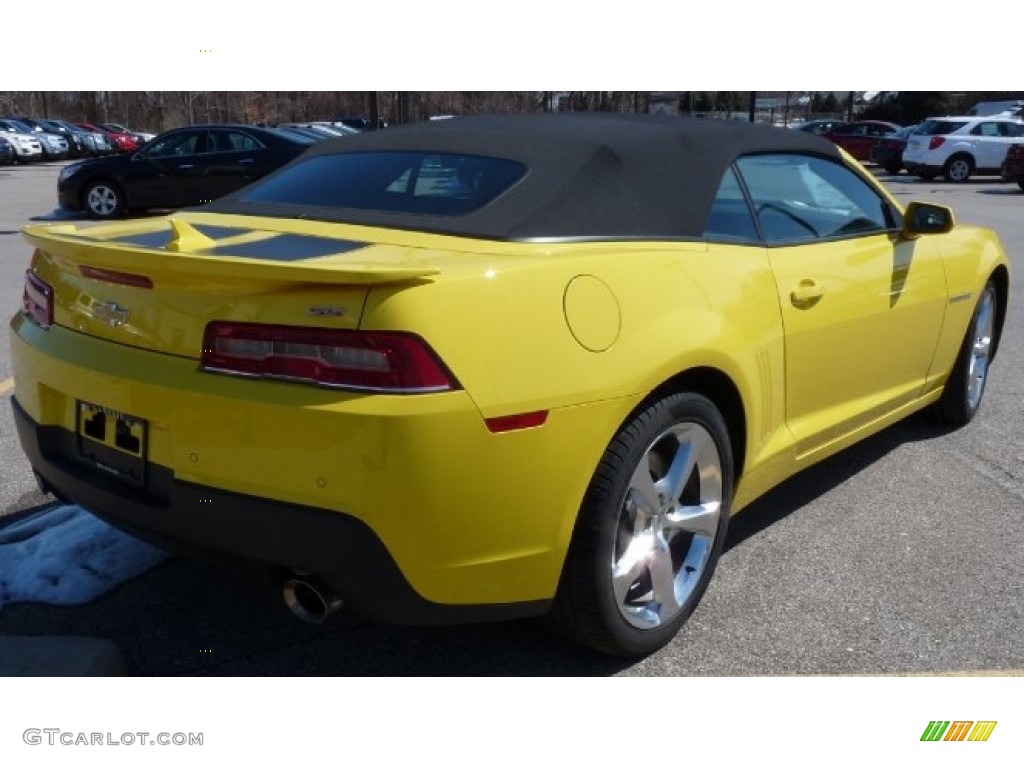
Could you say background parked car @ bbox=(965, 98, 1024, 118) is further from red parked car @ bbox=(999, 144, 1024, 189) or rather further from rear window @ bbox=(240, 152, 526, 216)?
rear window @ bbox=(240, 152, 526, 216)

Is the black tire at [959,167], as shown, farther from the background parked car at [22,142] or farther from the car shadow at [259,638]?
the background parked car at [22,142]

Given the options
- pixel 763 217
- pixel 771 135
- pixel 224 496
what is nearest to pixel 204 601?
pixel 224 496

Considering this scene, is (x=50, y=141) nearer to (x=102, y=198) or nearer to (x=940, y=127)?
(x=102, y=198)

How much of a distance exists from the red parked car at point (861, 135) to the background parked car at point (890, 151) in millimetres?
399

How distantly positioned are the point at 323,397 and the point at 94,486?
0.80m

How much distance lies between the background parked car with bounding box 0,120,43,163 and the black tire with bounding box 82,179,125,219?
1878 cm

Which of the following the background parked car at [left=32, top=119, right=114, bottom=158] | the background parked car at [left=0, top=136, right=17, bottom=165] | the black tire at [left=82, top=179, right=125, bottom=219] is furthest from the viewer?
the background parked car at [left=32, top=119, right=114, bottom=158]

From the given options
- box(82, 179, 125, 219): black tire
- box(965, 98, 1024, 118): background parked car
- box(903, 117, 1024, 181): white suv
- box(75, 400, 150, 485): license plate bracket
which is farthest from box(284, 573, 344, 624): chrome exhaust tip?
box(965, 98, 1024, 118): background parked car

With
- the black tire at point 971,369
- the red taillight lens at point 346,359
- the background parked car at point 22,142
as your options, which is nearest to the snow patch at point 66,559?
the red taillight lens at point 346,359

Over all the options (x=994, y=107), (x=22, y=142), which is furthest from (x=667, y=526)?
(x=994, y=107)

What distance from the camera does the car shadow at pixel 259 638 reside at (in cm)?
290

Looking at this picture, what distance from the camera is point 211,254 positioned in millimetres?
2545

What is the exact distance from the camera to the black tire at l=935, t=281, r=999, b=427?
4848 mm
